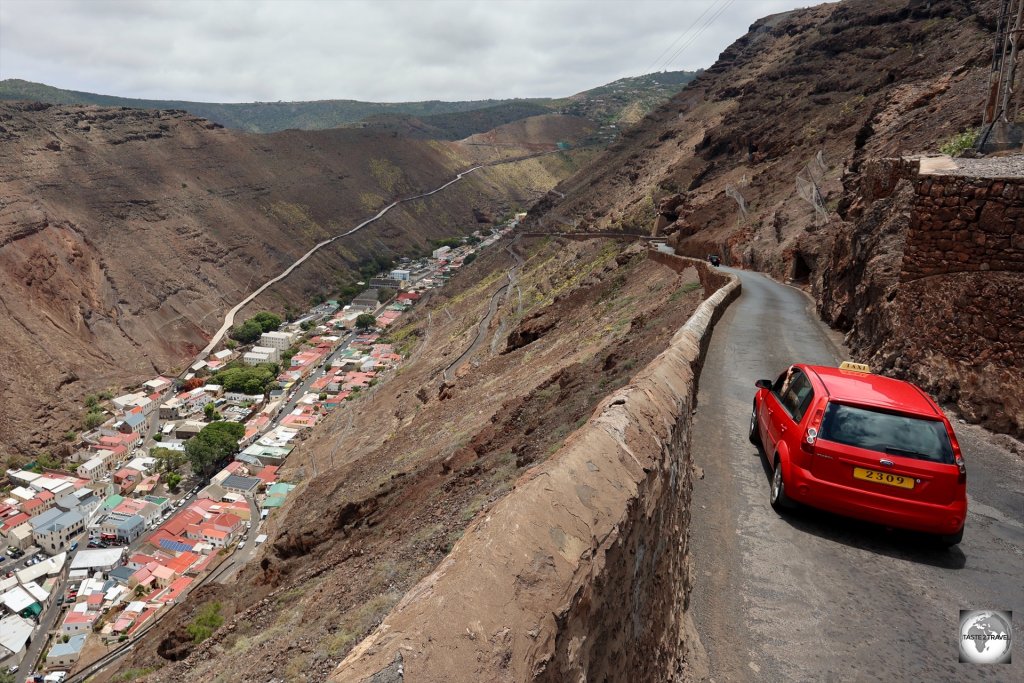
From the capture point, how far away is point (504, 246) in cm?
6600

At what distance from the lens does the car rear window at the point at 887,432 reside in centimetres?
502

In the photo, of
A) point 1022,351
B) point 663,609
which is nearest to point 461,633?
point 663,609

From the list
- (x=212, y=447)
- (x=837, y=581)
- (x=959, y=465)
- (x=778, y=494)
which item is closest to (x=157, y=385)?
(x=212, y=447)

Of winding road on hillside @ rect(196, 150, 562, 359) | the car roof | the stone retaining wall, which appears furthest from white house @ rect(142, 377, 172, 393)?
the car roof

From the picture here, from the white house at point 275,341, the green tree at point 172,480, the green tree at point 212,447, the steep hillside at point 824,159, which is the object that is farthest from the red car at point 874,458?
the white house at point 275,341

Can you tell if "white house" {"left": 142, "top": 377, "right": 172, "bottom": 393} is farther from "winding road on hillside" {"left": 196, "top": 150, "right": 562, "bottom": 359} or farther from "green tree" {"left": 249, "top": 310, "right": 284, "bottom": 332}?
"green tree" {"left": 249, "top": 310, "right": 284, "bottom": 332}

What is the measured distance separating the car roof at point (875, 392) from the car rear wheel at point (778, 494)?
2.86 ft

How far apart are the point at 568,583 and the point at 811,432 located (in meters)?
3.88

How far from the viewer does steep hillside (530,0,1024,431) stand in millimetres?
11984

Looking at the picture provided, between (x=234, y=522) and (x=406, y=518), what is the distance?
25523 millimetres

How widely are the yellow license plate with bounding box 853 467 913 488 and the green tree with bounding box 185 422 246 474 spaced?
4031cm

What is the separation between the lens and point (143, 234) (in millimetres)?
62625

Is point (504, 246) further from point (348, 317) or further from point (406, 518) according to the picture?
point (406, 518)

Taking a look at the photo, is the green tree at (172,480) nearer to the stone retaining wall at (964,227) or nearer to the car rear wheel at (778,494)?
Answer: the car rear wheel at (778,494)
